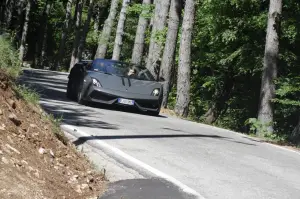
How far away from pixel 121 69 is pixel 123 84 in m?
0.84

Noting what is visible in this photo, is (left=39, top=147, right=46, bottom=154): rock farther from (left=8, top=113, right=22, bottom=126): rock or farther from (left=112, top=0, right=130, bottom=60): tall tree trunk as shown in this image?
(left=112, top=0, right=130, bottom=60): tall tree trunk

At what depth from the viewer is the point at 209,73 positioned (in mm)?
27078

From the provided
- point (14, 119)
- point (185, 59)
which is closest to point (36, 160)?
point (14, 119)

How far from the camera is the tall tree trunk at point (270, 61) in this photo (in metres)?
16.7

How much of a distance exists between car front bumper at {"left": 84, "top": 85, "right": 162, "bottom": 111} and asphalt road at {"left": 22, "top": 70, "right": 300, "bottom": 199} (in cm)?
151

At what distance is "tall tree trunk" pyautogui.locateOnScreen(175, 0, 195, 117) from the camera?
62.9 ft

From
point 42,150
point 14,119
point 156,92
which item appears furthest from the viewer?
point 156,92

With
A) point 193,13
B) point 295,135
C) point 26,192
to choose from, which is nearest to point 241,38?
point 193,13

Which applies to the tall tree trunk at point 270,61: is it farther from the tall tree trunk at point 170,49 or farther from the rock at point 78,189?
the rock at point 78,189

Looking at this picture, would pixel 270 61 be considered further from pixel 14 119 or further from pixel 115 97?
pixel 14 119

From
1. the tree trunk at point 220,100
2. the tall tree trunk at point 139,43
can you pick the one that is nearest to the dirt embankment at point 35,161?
the tall tree trunk at point 139,43

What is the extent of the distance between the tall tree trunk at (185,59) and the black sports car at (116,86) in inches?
175

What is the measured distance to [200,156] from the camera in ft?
26.9

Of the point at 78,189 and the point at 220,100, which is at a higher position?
the point at 220,100
